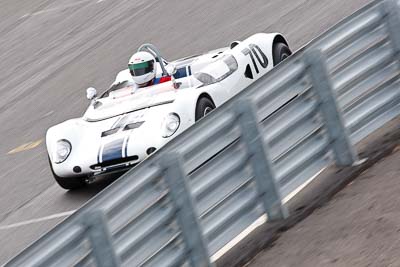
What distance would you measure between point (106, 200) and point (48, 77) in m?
14.5

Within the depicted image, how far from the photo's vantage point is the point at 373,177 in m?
9.49

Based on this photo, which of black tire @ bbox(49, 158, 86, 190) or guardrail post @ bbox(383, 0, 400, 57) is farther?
black tire @ bbox(49, 158, 86, 190)

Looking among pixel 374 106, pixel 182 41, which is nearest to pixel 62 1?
pixel 182 41

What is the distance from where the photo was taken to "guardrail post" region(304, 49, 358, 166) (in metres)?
9.69

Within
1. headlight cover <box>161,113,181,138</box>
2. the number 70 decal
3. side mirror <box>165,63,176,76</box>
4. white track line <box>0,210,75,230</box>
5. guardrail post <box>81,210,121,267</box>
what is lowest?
white track line <box>0,210,75,230</box>

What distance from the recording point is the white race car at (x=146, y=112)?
11984mm

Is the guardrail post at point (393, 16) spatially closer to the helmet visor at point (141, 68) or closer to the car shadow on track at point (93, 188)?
the helmet visor at point (141, 68)

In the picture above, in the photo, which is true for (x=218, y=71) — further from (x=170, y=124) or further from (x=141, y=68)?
(x=170, y=124)

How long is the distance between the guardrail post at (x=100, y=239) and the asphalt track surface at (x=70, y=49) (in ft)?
13.9

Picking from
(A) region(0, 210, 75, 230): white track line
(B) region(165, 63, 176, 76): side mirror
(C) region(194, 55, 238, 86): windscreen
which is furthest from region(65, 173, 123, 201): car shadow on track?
(C) region(194, 55, 238, 86): windscreen

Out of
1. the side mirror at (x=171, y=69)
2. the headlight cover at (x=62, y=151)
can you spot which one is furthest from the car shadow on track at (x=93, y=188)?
the side mirror at (x=171, y=69)

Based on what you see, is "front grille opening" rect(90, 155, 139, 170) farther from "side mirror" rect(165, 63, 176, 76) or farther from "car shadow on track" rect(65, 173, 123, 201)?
"side mirror" rect(165, 63, 176, 76)

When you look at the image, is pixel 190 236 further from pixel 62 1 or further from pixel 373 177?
pixel 62 1

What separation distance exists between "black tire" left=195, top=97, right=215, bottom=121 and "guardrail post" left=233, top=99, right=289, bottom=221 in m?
3.21
